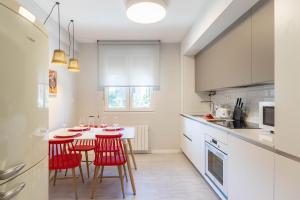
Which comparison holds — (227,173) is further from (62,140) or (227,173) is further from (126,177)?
(62,140)


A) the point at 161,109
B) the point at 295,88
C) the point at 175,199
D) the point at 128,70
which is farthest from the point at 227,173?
the point at 128,70

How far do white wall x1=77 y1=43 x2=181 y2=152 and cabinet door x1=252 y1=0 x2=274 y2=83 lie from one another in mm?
2679

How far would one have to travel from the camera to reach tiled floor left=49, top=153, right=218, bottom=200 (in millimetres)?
2641

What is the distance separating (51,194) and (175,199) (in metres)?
1.64

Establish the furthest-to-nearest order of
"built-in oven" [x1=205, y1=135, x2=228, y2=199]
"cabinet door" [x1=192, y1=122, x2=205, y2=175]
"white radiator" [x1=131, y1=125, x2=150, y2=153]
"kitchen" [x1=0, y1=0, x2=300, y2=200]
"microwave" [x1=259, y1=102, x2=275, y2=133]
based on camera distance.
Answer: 1. "white radiator" [x1=131, y1=125, x2=150, y2=153]
2. "cabinet door" [x1=192, y1=122, x2=205, y2=175]
3. "built-in oven" [x1=205, y1=135, x2=228, y2=199]
4. "microwave" [x1=259, y1=102, x2=275, y2=133]
5. "kitchen" [x1=0, y1=0, x2=300, y2=200]

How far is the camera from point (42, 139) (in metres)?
1.23

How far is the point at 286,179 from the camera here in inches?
49.3

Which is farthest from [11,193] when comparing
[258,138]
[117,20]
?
[117,20]

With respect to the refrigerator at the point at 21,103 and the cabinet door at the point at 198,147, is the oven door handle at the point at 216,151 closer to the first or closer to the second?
the cabinet door at the point at 198,147

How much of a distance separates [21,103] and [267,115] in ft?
6.27

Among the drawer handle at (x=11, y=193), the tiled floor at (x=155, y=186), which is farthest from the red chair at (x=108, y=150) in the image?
the drawer handle at (x=11, y=193)

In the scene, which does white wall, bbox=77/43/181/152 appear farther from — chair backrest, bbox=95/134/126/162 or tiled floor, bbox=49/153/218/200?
chair backrest, bbox=95/134/126/162

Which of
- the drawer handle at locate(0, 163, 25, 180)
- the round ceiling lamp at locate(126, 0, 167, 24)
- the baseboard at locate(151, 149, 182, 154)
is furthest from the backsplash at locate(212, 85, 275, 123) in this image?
the drawer handle at locate(0, 163, 25, 180)

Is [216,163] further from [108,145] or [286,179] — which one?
[108,145]
